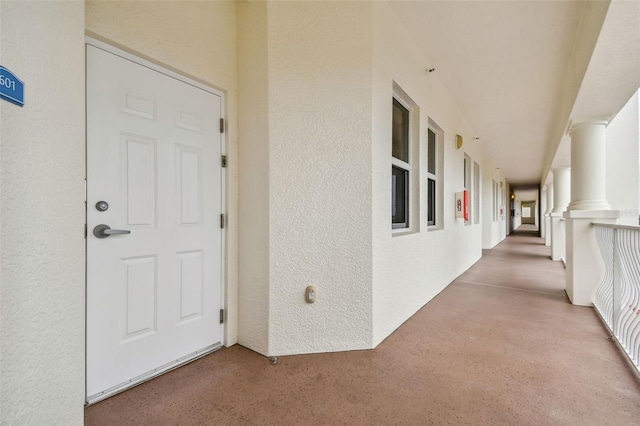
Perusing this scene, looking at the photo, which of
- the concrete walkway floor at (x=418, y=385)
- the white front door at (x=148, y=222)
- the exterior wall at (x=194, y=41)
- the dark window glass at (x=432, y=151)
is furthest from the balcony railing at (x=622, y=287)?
the white front door at (x=148, y=222)

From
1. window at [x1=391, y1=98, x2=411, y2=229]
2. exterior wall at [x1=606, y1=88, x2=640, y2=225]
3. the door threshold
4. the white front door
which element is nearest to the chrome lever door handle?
the white front door

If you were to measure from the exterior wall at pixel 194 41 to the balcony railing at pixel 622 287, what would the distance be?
Answer: 298 centimetres

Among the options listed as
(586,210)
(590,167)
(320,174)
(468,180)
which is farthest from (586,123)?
(320,174)

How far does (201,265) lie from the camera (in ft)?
6.81

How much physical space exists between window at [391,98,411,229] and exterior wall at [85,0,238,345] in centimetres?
160

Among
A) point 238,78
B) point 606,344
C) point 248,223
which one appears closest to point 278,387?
point 248,223

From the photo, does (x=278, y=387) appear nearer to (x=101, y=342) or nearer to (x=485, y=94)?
(x=101, y=342)

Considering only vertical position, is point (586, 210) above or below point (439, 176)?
below

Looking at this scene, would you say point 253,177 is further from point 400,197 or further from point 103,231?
point 400,197

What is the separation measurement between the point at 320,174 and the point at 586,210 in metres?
3.50

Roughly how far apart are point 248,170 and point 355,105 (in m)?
0.99
